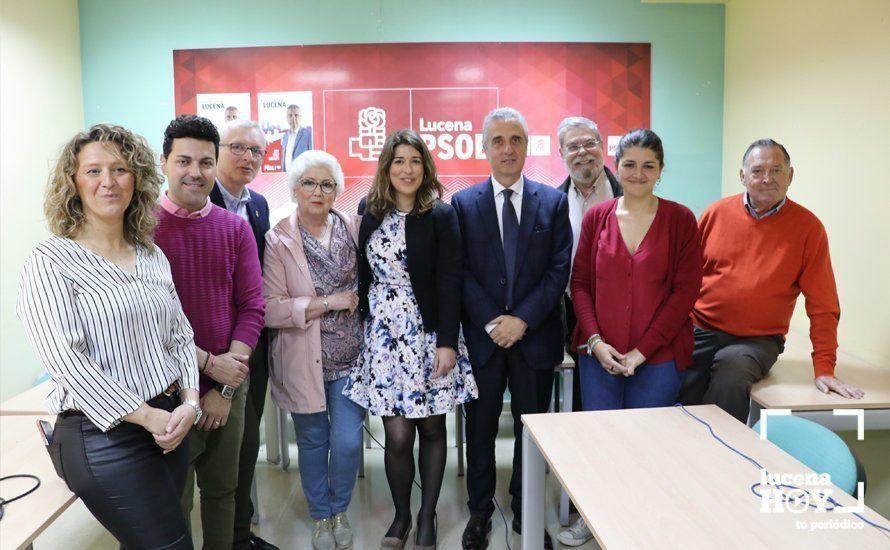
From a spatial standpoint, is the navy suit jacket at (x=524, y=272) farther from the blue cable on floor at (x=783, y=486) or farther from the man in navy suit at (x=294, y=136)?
the man in navy suit at (x=294, y=136)

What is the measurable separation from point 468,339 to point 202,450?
3.62ft

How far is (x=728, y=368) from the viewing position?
254 centimetres

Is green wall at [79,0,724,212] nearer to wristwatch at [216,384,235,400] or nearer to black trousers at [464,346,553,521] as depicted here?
black trousers at [464,346,553,521]

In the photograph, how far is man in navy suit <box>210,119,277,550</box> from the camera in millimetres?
2377

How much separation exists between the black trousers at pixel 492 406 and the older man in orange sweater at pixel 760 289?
71 centimetres

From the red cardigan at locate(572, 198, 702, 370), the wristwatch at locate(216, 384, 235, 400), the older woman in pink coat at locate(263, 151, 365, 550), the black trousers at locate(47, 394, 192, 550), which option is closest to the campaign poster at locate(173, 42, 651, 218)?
the older woman in pink coat at locate(263, 151, 365, 550)

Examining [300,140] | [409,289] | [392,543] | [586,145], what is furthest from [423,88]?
[392,543]

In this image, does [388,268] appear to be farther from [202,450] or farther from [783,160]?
[783,160]

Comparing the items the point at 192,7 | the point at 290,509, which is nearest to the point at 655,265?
the point at 290,509

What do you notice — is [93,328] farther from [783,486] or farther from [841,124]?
[841,124]

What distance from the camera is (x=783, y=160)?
2621 mm

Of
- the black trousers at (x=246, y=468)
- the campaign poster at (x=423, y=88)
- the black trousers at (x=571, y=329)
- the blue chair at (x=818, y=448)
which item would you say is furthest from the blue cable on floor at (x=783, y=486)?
the campaign poster at (x=423, y=88)

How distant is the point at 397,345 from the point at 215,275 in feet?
2.48

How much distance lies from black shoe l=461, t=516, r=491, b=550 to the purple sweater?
126 cm
